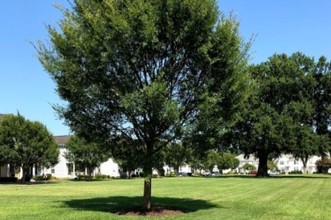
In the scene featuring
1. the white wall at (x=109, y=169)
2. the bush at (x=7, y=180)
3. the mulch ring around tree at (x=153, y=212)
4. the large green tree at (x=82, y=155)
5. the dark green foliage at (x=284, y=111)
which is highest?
the dark green foliage at (x=284, y=111)

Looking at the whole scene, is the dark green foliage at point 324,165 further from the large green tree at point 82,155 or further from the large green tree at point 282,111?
the large green tree at point 82,155

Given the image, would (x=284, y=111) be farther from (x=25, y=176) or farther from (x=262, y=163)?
(x=25, y=176)

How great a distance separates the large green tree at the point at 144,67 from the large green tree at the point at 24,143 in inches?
1420

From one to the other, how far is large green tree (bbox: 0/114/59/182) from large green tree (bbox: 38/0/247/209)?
3608 centimetres

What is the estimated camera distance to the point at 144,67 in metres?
18.7

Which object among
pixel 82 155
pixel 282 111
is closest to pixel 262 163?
pixel 282 111

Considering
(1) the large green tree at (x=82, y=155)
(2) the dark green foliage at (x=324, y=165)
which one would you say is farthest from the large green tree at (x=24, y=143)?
(2) the dark green foliage at (x=324, y=165)

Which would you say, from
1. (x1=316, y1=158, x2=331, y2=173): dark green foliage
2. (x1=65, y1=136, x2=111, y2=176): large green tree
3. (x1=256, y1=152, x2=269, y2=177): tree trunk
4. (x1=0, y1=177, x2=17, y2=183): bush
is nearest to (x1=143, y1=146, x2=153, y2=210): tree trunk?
(x1=0, y1=177, x2=17, y2=183): bush

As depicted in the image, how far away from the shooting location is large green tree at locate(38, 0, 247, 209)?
693 inches

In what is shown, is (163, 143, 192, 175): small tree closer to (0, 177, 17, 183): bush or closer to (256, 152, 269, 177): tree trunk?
(0, 177, 17, 183): bush

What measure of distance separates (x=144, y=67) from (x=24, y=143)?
38.8 m

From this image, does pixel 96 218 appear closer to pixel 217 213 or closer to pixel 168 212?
pixel 168 212

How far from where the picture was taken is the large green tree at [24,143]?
53594 mm

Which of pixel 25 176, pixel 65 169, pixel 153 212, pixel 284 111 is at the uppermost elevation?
pixel 284 111
